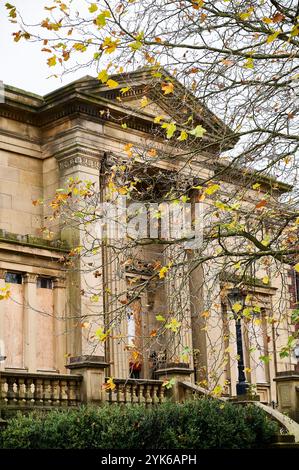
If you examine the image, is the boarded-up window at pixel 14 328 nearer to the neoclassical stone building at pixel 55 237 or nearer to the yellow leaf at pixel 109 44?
the neoclassical stone building at pixel 55 237

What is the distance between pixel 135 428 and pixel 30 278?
8492mm

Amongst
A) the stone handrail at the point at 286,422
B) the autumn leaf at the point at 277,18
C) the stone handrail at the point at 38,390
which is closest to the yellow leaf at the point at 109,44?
the autumn leaf at the point at 277,18

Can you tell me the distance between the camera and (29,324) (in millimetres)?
25438

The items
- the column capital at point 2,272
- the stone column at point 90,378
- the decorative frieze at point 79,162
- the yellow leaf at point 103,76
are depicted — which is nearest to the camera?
the yellow leaf at point 103,76

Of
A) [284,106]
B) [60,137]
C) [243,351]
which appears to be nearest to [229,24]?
[284,106]

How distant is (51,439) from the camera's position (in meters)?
18.1

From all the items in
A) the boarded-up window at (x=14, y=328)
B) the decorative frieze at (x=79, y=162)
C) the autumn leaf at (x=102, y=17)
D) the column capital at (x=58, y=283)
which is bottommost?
the boarded-up window at (x=14, y=328)

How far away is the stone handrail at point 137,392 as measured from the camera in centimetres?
2234

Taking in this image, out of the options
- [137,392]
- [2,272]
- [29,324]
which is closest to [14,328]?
[29,324]

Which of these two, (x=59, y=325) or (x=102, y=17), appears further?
(x=59, y=325)

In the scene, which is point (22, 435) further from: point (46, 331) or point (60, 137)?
point (60, 137)

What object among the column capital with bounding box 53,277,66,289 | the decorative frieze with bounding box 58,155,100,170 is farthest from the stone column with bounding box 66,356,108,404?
the decorative frieze with bounding box 58,155,100,170

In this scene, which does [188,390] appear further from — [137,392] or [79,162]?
[79,162]

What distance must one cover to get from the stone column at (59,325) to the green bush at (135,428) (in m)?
6.25
